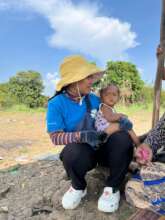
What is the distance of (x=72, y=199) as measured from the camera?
9.36 feet

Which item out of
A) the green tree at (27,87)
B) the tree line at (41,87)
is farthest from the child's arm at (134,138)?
the green tree at (27,87)

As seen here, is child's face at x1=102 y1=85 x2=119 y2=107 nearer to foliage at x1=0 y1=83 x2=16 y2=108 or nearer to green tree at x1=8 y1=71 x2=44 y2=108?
foliage at x1=0 y1=83 x2=16 y2=108

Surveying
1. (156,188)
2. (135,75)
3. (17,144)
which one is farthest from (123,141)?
(135,75)

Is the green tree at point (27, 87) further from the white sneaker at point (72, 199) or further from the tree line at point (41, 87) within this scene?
the white sneaker at point (72, 199)

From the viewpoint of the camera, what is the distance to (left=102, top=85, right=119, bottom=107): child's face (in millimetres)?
Result: 2971

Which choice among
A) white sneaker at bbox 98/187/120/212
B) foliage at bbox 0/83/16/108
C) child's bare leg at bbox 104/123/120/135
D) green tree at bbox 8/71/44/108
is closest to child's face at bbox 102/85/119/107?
child's bare leg at bbox 104/123/120/135

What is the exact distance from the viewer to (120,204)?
2893 millimetres

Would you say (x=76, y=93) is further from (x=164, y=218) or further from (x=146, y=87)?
(x=146, y=87)

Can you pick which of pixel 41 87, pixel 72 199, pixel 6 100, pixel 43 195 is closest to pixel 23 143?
pixel 43 195

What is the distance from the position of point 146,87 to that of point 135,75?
1.07 m

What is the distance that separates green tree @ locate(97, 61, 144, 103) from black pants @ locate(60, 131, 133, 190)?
14.7 metres

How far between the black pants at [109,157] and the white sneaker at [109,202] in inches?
2.5

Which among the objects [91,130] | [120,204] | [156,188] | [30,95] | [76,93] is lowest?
[120,204]

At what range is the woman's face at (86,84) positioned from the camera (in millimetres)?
2879
